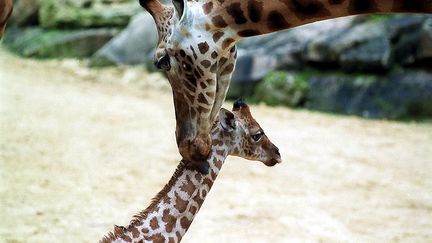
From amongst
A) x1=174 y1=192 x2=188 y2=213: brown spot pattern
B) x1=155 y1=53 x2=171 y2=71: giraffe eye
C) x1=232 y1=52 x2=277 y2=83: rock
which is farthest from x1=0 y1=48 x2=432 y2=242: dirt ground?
x1=155 y1=53 x2=171 y2=71: giraffe eye

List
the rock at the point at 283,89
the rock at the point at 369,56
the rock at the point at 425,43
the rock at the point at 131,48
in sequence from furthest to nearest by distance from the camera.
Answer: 1. the rock at the point at 131,48
2. the rock at the point at 283,89
3. the rock at the point at 369,56
4. the rock at the point at 425,43

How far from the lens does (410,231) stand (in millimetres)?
5062

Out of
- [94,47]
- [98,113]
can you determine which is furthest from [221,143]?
[94,47]

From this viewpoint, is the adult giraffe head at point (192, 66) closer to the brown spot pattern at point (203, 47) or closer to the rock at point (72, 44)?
the brown spot pattern at point (203, 47)

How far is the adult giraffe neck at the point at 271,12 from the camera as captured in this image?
8.23 feet

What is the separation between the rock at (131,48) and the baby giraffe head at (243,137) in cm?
885

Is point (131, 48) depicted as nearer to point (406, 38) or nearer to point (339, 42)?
point (339, 42)

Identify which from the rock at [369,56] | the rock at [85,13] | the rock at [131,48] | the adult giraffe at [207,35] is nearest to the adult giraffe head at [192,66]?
the adult giraffe at [207,35]

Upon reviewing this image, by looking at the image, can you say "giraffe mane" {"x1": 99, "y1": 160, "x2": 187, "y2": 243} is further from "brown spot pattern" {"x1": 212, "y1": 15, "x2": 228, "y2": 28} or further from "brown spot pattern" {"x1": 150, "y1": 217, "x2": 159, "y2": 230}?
"brown spot pattern" {"x1": 212, "y1": 15, "x2": 228, "y2": 28}

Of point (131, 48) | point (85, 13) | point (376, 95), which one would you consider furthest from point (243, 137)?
point (85, 13)

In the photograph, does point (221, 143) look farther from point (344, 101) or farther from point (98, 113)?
point (344, 101)

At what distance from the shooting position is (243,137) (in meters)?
3.14

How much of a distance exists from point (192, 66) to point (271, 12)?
0.36 metres

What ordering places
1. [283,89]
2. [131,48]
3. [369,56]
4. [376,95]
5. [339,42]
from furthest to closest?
[131,48] → [283,89] → [339,42] → [369,56] → [376,95]
